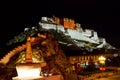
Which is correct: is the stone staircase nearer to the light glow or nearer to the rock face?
the rock face

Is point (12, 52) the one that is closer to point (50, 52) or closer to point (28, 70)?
point (50, 52)

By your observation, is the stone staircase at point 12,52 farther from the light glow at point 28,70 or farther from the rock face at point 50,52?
the light glow at point 28,70

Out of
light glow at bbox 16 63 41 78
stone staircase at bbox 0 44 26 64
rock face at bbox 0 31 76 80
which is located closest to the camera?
light glow at bbox 16 63 41 78

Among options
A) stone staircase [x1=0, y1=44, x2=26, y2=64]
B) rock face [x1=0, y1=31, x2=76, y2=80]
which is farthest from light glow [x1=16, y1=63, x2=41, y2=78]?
rock face [x1=0, y1=31, x2=76, y2=80]

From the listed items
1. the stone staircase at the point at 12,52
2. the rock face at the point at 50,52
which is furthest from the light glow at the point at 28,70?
the rock face at the point at 50,52

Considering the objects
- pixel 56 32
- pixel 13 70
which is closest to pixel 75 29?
pixel 56 32

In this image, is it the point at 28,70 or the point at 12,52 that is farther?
the point at 12,52

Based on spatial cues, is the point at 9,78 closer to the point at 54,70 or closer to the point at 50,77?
the point at 54,70

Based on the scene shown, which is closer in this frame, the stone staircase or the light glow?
the light glow

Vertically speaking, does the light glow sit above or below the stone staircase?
below

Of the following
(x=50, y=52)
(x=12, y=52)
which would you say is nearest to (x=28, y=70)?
(x=12, y=52)

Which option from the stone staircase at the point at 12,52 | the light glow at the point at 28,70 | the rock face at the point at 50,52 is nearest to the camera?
the light glow at the point at 28,70

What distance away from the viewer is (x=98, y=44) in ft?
360

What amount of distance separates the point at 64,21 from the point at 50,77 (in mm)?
98134
